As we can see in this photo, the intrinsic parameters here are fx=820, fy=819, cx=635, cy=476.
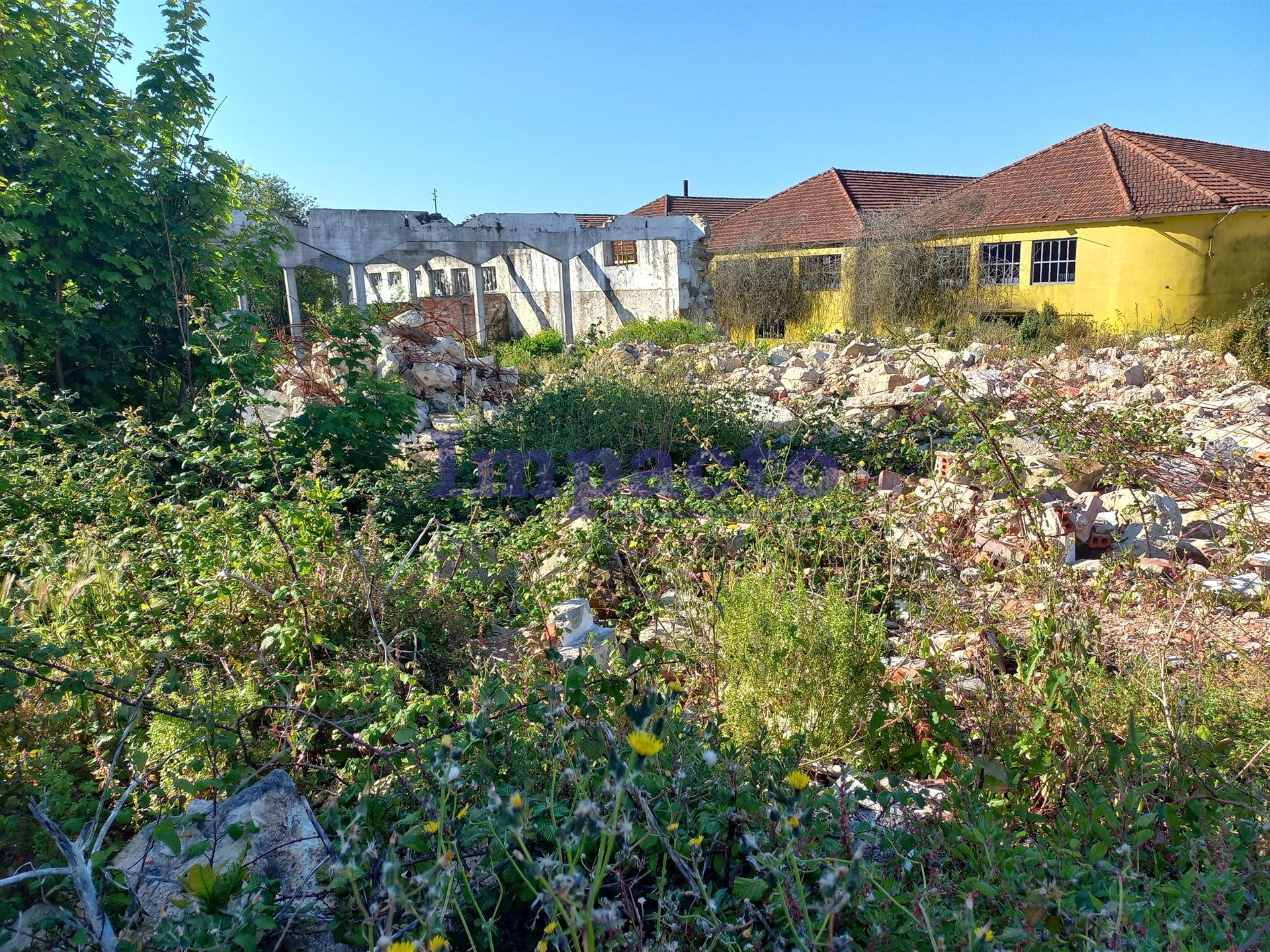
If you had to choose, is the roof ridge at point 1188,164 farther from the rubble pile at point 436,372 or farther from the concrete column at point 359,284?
the concrete column at point 359,284

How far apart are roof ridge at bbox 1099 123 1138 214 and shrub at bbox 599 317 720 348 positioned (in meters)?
8.26

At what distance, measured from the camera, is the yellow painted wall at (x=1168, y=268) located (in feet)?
50.3

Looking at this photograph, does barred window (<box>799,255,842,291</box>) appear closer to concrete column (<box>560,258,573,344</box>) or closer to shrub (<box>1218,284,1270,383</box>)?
concrete column (<box>560,258,573,344</box>)

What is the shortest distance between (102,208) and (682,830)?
6773mm

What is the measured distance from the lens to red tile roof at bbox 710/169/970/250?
20.3 meters

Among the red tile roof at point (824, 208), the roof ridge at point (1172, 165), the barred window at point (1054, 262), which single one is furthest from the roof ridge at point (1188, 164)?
the red tile roof at point (824, 208)

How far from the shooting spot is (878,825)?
Answer: 6.89ft

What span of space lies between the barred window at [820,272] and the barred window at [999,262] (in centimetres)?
323

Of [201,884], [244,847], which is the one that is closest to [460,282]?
[244,847]

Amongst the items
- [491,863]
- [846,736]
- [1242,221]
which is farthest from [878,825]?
[1242,221]

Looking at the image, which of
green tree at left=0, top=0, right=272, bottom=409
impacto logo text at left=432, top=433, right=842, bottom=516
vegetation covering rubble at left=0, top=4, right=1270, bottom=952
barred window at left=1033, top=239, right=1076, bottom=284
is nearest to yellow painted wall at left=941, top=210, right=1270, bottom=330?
barred window at left=1033, top=239, right=1076, bottom=284

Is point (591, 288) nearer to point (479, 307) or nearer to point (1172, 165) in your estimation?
point (479, 307)

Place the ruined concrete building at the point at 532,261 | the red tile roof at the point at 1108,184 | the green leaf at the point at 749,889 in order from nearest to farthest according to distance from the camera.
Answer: the green leaf at the point at 749,889 < the red tile roof at the point at 1108,184 < the ruined concrete building at the point at 532,261

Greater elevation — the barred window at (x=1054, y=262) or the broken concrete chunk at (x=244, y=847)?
the barred window at (x=1054, y=262)
